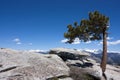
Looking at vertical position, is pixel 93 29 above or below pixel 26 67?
above

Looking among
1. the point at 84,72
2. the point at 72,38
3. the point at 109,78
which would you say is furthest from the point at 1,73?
the point at 72,38

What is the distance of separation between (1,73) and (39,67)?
4019 millimetres

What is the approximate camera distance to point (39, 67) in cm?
2097

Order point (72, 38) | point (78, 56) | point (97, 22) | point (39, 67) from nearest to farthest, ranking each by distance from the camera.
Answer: point (39, 67)
point (97, 22)
point (72, 38)
point (78, 56)

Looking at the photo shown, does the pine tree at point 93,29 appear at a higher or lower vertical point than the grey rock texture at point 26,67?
higher

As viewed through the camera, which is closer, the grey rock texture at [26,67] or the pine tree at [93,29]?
the grey rock texture at [26,67]

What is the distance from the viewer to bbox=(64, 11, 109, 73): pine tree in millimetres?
34594

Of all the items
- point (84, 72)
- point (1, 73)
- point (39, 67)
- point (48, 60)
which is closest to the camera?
point (1, 73)

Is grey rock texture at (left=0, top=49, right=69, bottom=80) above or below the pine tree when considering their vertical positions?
below

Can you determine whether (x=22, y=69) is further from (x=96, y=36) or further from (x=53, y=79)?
(x=96, y=36)

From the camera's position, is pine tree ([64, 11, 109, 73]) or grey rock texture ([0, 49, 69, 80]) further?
pine tree ([64, 11, 109, 73])

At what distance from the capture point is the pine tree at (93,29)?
113ft

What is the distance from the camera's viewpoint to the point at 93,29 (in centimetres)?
3491

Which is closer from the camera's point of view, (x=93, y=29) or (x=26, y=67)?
(x=26, y=67)
